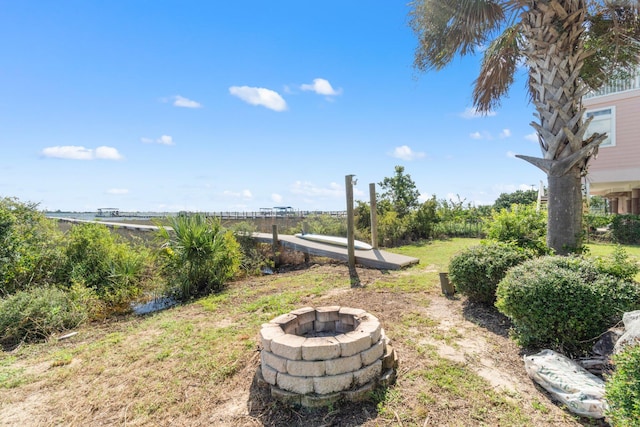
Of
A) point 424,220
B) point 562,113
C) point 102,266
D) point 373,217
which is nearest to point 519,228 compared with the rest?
point 562,113

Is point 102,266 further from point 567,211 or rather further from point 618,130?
point 618,130

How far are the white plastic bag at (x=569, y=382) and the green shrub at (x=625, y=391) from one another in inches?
8.8

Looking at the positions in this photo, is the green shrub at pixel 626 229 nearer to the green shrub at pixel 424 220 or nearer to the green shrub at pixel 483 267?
the green shrub at pixel 424 220

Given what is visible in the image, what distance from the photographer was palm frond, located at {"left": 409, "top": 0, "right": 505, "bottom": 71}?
450 centimetres

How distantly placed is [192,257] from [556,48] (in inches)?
277

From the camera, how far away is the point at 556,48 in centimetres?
418

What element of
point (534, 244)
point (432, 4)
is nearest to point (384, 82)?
point (432, 4)

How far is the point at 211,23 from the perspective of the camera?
664 cm

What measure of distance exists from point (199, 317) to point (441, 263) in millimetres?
5664

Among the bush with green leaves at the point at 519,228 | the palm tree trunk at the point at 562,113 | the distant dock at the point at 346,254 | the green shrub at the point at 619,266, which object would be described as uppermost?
the palm tree trunk at the point at 562,113

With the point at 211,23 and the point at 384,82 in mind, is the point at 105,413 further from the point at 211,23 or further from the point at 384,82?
the point at 384,82

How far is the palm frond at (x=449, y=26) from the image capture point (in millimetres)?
4496

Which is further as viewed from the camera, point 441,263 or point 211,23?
point 441,263

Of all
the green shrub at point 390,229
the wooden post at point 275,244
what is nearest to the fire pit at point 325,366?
the wooden post at point 275,244
